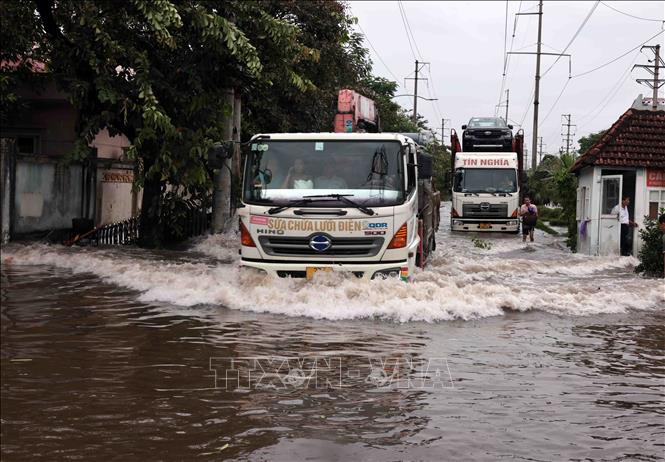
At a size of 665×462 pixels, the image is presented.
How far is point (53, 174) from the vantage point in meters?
15.7

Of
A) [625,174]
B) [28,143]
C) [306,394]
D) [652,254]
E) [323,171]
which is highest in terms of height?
[28,143]

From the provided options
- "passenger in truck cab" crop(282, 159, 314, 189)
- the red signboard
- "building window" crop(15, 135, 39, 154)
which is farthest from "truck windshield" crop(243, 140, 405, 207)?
the red signboard

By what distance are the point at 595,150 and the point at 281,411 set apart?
17.7 m

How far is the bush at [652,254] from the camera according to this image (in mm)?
15954

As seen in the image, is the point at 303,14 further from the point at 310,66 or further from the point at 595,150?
the point at 595,150

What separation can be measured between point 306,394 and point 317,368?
0.94 metres

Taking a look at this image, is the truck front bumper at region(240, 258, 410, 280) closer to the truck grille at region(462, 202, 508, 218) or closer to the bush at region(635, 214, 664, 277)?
the bush at region(635, 214, 664, 277)

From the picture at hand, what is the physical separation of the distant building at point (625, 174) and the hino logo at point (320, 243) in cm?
1256

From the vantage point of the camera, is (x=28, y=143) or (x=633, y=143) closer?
(x=28, y=143)

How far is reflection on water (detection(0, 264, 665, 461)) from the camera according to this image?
15.5 feet

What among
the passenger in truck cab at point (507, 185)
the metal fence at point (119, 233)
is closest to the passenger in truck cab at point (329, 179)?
the metal fence at point (119, 233)

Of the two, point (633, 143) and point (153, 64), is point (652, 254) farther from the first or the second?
point (153, 64)

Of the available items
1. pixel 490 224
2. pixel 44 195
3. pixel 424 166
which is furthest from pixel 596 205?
pixel 44 195

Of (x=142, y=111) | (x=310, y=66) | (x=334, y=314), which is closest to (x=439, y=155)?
(x=310, y=66)
